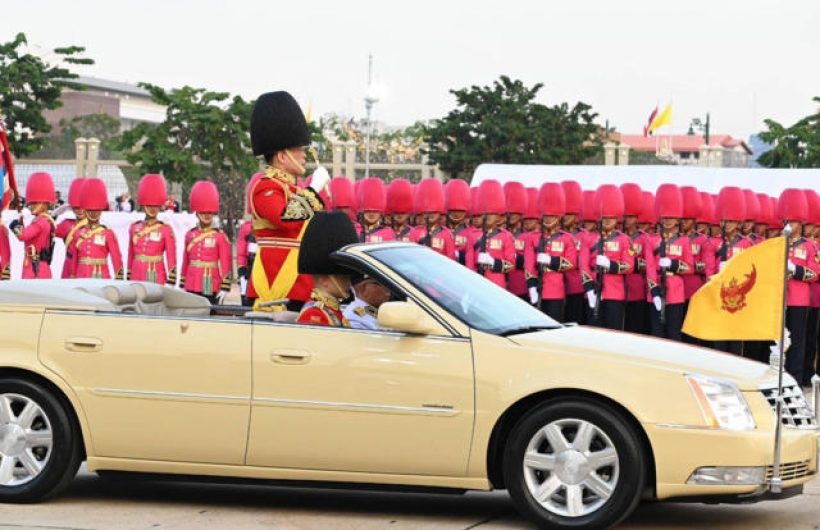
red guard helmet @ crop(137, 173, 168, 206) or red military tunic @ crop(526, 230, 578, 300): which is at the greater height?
red guard helmet @ crop(137, 173, 168, 206)

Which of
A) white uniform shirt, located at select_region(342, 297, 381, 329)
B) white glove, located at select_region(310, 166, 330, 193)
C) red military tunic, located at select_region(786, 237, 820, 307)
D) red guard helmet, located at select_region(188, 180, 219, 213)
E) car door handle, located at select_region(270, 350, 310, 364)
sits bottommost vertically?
red military tunic, located at select_region(786, 237, 820, 307)

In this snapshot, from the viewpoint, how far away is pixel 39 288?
340 inches

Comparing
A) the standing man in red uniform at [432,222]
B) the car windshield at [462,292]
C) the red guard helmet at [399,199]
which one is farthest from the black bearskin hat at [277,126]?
the red guard helmet at [399,199]

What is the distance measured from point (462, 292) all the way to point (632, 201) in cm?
890

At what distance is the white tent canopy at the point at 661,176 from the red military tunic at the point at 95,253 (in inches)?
294

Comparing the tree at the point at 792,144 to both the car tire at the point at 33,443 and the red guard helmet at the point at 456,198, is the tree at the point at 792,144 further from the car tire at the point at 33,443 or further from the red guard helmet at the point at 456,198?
the car tire at the point at 33,443

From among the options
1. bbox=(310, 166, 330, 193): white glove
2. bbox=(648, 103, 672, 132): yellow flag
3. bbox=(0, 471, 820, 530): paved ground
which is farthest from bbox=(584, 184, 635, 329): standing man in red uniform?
bbox=(648, 103, 672, 132): yellow flag

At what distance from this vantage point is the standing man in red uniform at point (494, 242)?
1667 cm

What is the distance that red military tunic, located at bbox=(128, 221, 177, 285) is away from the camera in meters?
16.6

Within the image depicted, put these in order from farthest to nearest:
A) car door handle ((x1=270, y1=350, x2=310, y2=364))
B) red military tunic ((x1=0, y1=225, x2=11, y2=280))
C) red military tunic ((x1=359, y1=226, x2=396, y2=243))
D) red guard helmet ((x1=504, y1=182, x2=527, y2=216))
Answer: red guard helmet ((x1=504, y1=182, x2=527, y2=216)), red military tunic ((x1=359, y1=226, x2=396, y2=243)), red military tunic ((x1=0, y1=225, x2=11, y2=280)), car door handle ((x1=270, y1=350, x2=310, y2=364))

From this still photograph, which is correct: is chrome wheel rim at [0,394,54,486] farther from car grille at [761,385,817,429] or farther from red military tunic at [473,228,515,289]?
red military tunic at [473,228,515,289]

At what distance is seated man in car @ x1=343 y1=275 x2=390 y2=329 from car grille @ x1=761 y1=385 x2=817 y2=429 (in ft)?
6.29

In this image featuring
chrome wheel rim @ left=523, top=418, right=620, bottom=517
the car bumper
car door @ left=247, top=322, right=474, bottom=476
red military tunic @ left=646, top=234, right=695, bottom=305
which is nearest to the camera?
the car bumper

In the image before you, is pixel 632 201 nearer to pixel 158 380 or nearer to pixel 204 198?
pixel 204 198
